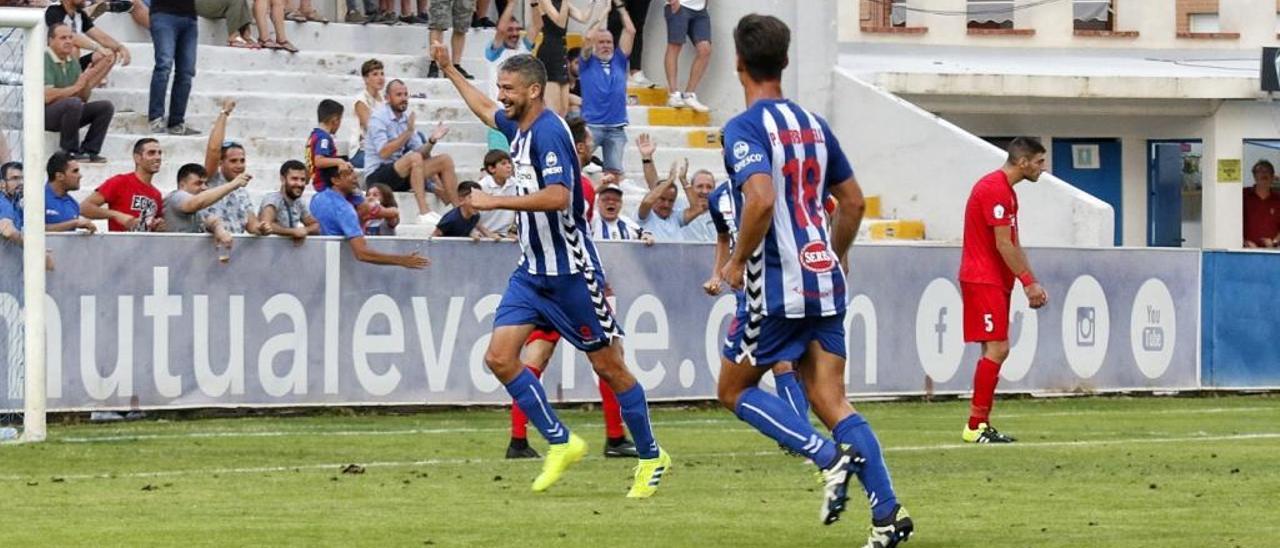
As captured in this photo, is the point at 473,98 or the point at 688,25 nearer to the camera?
the point at 473,98

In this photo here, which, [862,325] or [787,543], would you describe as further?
[862,325]

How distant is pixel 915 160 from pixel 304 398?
10.5 m

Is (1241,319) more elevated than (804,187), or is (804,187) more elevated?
(804,187)

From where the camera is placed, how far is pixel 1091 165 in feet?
112

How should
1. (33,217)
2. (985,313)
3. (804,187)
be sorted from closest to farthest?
1. (804,187)
2. (33,217)
3. (985,313)

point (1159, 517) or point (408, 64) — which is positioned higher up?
point (408, 64)

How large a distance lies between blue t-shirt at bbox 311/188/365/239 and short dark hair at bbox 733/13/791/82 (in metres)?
9.50

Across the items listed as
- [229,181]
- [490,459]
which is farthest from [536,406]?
[229,181]

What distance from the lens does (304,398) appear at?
18.5 m

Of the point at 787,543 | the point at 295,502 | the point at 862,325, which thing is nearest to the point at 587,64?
the point at 862,325

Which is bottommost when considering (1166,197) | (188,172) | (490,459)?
(490,459)

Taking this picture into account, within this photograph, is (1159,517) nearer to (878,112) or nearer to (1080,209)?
(1080,209)

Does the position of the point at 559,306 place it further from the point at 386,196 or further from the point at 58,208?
the point at 386,196

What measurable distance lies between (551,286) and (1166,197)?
78.3ft
